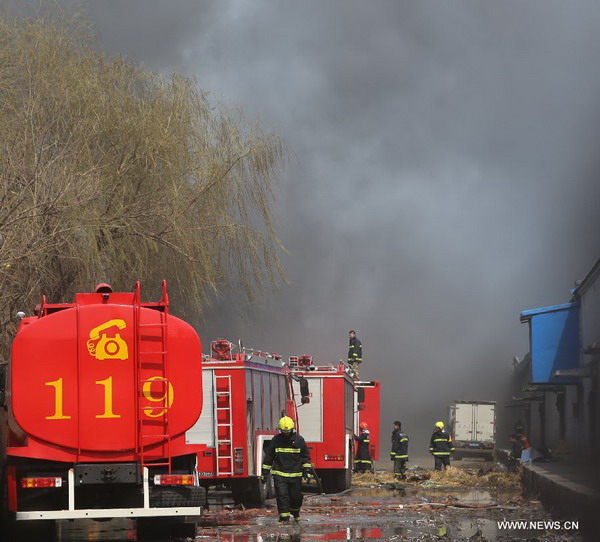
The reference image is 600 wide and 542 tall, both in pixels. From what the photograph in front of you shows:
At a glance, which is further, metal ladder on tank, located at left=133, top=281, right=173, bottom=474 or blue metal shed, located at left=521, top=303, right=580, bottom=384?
blue metal shed, located at left=521, top=303, right=580, bottom=384

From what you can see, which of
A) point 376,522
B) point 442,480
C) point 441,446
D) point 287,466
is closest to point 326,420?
point 442,480

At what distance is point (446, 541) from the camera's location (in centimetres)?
1261

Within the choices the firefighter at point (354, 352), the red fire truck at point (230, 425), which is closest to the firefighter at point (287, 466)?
the red fire truck at point (230, 425)

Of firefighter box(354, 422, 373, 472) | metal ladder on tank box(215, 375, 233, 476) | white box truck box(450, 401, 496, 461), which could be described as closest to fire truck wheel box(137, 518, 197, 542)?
metal ladder on tank box(215, 375, 233, 476)

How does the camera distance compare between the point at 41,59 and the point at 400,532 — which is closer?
the point at 400,532

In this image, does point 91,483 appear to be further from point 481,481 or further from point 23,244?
point 481,481

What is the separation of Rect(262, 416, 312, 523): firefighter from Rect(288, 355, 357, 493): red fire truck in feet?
26.2

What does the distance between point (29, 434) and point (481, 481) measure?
1675 cm

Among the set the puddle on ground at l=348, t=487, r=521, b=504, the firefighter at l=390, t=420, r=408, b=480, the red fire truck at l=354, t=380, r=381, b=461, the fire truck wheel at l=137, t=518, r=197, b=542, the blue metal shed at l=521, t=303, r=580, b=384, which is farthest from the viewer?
Result: the blue metal shed at l=521, t=303, r=580, b=384

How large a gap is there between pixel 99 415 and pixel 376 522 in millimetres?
5438

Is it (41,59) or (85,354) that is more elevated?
(41,59)

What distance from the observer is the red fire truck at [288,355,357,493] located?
77.5 feet

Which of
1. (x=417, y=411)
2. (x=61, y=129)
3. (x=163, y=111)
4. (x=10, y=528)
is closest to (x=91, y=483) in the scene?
(x=10, y=528)

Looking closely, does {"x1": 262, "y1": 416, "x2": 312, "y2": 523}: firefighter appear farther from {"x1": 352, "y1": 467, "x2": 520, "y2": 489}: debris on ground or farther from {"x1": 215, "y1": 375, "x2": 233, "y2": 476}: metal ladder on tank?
{"x1": 352, "y1": 467, "x2": 520, "y2": 489}: debris on ground
